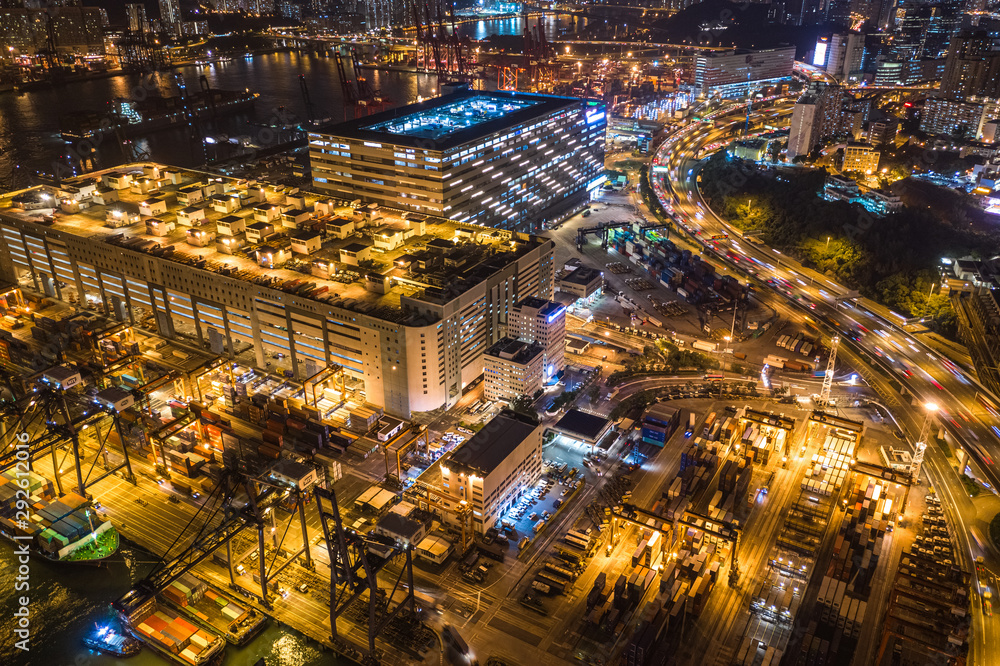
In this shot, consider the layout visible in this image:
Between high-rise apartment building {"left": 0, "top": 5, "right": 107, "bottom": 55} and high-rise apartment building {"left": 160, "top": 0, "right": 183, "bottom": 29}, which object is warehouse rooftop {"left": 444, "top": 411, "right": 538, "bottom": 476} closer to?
high-rise apartment building {"left": 0, "top": 5, "right": 107, "bottom": 55}

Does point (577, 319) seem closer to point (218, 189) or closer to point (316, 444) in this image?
point (316, 444)

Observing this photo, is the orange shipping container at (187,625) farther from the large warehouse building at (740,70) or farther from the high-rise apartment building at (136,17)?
the high-rise apartment building at (136,17)

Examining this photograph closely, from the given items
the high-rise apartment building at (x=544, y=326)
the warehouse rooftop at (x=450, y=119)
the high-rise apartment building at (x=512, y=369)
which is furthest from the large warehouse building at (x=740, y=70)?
the high-rise apartment building at (x=512, y=369)

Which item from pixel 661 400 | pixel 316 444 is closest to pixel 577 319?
pixel 661 400

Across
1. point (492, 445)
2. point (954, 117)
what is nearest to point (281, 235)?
point (492, 445)

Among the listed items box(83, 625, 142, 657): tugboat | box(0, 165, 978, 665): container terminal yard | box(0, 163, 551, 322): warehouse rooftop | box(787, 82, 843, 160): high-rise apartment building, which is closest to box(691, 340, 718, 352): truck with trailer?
box(0, 165, 978, 665): container terminal yard

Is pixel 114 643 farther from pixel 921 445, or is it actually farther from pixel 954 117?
pixel 954 117
